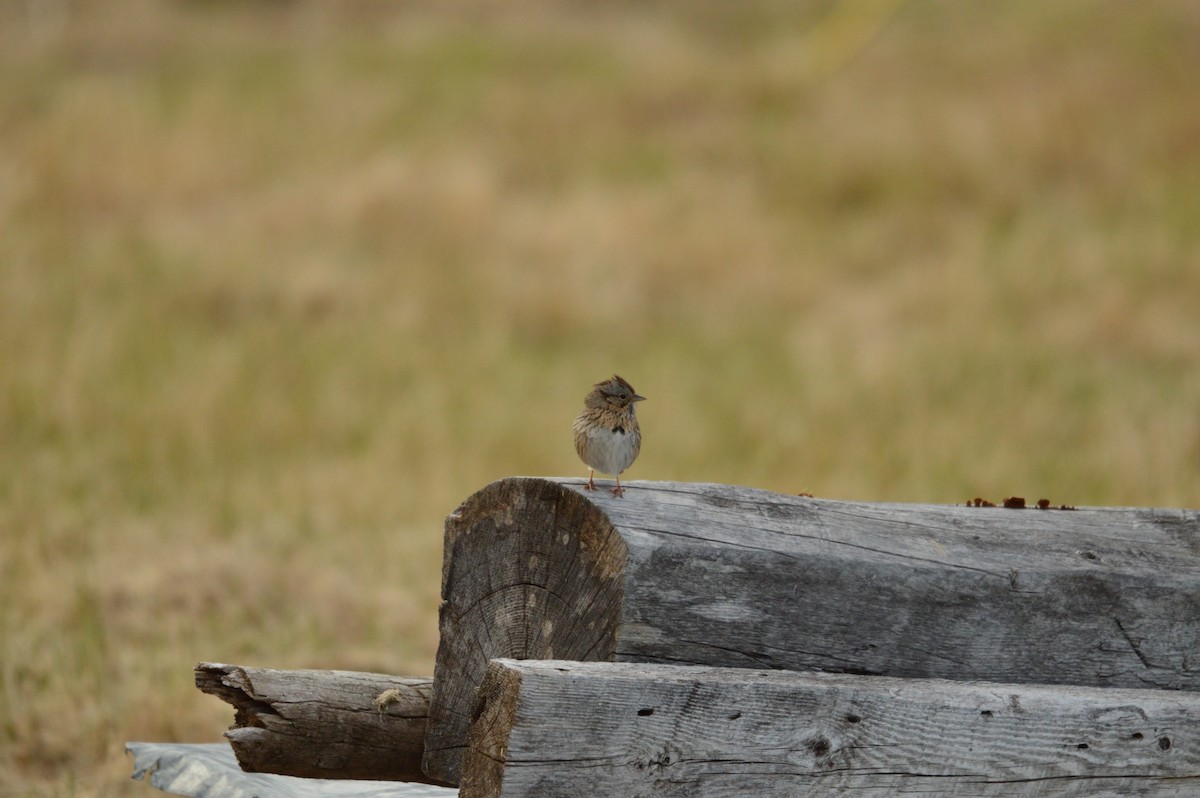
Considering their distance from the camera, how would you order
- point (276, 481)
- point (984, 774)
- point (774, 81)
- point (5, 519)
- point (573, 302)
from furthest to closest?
point (774, 81) → point (573, 302) → point (276, 481) → point (5, 519) → point (984, 774)

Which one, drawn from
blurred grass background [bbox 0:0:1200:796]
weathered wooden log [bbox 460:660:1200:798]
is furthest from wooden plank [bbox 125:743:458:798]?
weathered wooden log [bbox 460:660:1200:798]

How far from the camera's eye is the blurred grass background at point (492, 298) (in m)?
6.52

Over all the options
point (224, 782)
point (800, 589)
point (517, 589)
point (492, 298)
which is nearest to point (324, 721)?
point (224, 782)

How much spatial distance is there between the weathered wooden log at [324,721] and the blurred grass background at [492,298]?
144cm

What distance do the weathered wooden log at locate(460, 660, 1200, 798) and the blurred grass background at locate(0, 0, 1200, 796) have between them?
2428 millimetres

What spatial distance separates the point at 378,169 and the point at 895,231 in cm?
586

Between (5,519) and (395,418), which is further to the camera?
(395,418)

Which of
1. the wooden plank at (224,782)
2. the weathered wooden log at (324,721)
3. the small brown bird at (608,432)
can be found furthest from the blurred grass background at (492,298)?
the small brown bird at (608,432)

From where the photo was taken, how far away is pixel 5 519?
22.2 ft

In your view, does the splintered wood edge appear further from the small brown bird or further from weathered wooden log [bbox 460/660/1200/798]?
the small brown bird

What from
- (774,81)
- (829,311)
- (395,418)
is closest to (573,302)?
(829,311)

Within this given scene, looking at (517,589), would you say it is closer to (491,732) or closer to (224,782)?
(491,732)

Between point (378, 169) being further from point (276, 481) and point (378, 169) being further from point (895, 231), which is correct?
point (276, 481)

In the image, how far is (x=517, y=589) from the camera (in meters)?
2.83
